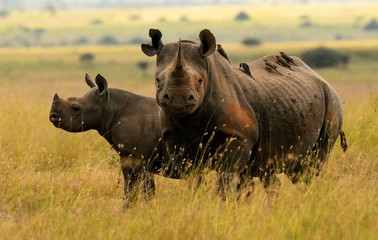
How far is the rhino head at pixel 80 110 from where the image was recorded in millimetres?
9078

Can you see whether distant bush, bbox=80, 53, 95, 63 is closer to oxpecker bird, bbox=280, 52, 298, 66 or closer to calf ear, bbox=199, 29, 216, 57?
oxpecker bird, bbox=280, 52, 298, 66

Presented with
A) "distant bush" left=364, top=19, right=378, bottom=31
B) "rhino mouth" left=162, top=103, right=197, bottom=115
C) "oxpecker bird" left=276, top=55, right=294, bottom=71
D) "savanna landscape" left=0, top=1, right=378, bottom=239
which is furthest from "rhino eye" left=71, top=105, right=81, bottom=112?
"distant bush" left=364, top=19, right=378, bottom=31

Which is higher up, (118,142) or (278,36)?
(118,142)

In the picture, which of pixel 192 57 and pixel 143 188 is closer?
pixel 192 57

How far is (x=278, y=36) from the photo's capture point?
268 ft

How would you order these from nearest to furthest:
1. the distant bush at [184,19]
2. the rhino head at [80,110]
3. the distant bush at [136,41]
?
the rhino head at [80,110], the distant bush at [136,41], the distant bush at [184,19]

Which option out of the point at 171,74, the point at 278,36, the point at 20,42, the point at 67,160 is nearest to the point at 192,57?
the point at 171,74

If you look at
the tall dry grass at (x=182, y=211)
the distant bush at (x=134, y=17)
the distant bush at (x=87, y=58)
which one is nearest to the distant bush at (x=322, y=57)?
the distant bush at (x=87, y=58)

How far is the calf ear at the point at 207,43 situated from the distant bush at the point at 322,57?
37.1 meters

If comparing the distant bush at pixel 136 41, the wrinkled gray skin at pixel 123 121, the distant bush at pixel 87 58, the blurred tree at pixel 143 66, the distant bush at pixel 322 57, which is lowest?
the distant bush at pixel 136 41

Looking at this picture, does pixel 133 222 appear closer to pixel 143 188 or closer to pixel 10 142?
pixel 143 188

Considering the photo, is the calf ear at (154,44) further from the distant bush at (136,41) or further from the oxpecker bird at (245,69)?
the distant bush at (136,41)

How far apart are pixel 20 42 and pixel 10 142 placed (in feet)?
253

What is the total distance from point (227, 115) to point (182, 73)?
1.93 feet
